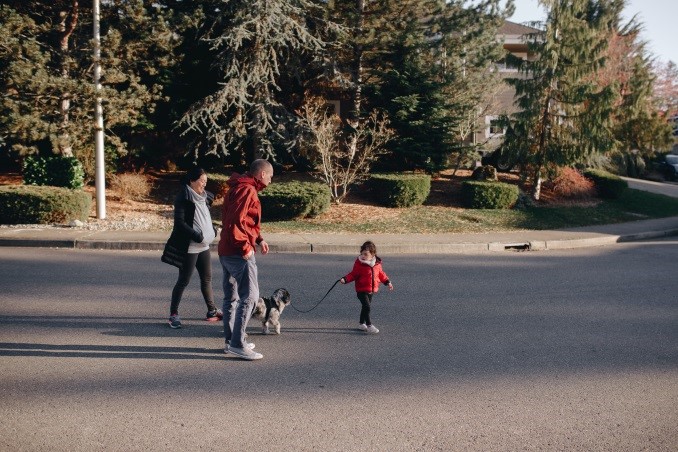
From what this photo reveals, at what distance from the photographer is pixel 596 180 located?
23375 millimetres

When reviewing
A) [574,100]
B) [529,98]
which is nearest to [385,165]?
[529,98]

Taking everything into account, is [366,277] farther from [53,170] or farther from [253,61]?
[253,61]

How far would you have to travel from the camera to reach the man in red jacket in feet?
19.6

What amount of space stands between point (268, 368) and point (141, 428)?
158cm

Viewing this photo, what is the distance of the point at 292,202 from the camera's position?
16.4m

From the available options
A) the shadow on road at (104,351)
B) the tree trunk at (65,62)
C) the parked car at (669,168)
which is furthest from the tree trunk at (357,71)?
the parked car at (669,168)

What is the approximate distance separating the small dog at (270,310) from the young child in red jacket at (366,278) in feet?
2.39

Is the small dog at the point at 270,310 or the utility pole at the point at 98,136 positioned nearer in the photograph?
the small dog at the point at 270,310

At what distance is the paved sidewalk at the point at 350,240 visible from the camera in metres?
13.3

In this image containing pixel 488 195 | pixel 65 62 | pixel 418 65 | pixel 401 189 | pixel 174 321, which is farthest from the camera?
pixel 418 65

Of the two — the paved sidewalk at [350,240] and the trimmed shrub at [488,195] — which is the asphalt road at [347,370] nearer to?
the paved sidewalk at [350,240]

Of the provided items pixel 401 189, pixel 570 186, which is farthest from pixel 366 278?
pixel 570 186

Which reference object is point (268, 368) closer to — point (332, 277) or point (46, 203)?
point (332, 277)

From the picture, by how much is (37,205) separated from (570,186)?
56.4 feet
